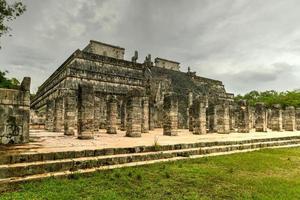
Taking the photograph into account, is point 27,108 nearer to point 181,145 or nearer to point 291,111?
point 181,145

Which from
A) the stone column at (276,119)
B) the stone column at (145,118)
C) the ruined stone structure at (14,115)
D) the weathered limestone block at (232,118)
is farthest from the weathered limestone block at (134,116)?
the stone column at (276,119)

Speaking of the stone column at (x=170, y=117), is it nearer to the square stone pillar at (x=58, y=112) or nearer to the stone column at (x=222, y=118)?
the stone column at (x=222, y=118)

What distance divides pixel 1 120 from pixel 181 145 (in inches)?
210

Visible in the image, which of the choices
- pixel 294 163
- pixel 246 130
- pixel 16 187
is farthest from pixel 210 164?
pixel 246 130

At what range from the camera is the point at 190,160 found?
7043mm

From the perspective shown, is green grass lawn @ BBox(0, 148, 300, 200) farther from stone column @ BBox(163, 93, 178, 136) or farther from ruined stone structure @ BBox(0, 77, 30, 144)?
stone column @ BBox(163, 93, 178, 136)

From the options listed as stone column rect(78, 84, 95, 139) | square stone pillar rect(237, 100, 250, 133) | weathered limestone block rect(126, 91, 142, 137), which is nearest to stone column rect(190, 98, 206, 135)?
square stone pillar rect(237, 100, 250, 133)

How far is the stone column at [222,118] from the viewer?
1627 centimetres

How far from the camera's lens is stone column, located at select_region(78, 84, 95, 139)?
973cm

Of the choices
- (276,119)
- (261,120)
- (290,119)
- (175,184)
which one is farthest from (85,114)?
(290,119)

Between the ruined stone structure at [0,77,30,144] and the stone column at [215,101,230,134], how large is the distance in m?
11.7

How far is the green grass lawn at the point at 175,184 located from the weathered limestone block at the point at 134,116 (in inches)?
192

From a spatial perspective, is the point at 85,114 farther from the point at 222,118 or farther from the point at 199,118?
the point at 222,118

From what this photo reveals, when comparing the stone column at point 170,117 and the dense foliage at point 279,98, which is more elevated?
the dense foliage at point 279,98
